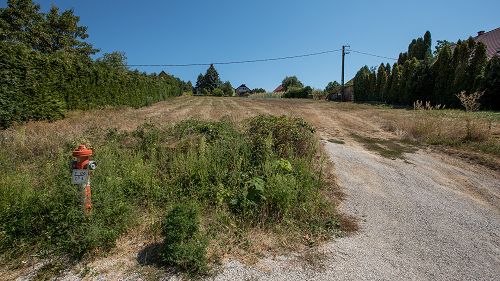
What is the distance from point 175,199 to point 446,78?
21851 millimetres

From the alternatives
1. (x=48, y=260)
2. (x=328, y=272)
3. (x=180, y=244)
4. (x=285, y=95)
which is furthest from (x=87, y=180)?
(x=285, y=95)

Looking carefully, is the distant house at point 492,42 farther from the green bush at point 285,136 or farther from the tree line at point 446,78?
the green bush at point 285,136

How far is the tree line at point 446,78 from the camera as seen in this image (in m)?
18.1

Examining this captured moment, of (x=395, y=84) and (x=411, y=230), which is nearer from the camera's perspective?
(x=411, y=230)

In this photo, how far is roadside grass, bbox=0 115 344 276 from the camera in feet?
10.9

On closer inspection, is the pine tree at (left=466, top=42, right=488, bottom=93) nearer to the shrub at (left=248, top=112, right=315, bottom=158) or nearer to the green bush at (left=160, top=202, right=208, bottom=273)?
the shrub at (left=248, top=112, right=315, bottom=158)

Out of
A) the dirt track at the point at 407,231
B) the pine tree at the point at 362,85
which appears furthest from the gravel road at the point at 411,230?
the pine tree at the point at 362,85

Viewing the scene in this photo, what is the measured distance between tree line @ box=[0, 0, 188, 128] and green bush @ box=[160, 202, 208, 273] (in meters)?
9.11

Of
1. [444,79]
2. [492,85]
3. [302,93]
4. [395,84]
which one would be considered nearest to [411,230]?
[492,85]

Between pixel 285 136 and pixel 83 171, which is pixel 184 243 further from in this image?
pixel 285 136

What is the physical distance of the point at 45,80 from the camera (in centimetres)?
1147

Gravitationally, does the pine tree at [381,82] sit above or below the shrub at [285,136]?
above

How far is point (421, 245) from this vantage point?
3.66 meters

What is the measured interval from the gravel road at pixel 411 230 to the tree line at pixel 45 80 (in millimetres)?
10033
